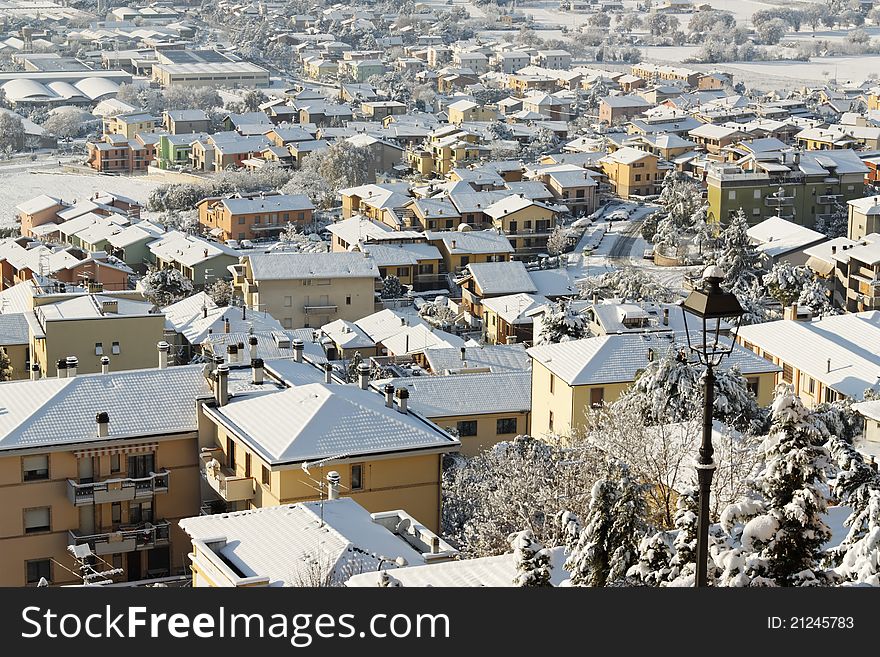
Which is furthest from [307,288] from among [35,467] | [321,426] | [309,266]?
[321,426]

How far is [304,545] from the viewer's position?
8484mm

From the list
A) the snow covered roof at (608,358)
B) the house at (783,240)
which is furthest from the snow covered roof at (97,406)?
the house at (783,240)

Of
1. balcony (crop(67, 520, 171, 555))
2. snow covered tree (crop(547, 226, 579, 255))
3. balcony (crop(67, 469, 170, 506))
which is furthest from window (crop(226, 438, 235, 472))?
snow covered tree (crop(547, 226, 579, 255))

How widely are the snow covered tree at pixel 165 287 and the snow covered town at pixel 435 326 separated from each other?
0.07 meters

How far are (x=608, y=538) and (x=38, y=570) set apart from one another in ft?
21.2

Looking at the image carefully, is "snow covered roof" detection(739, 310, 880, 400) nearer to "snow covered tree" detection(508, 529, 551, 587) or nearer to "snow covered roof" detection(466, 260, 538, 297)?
"snow covered roof" detection(466, 260, 538, 297)

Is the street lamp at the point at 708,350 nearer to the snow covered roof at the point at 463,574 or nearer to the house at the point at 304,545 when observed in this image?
the snow covered roof at the point at 463,574

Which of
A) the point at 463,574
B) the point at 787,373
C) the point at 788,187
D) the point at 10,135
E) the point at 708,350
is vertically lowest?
the point at 10,135

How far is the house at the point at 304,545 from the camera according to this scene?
8125mm

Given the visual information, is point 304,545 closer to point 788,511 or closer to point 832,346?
point 788,511

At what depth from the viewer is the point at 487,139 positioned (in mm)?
45656

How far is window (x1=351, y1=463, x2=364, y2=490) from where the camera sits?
35.9ft

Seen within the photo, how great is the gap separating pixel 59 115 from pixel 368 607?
167 feet

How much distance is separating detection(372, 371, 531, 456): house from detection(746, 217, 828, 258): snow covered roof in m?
14.1
